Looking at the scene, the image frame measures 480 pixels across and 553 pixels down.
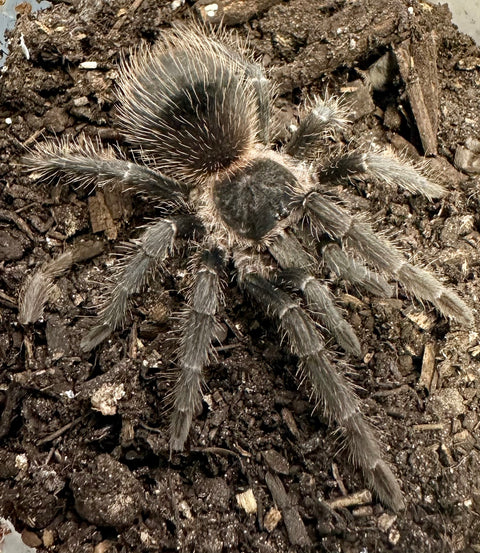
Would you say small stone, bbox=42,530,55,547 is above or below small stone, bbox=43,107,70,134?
below

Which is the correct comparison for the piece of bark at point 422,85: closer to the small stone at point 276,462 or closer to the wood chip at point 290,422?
the wood chip at point 290,422

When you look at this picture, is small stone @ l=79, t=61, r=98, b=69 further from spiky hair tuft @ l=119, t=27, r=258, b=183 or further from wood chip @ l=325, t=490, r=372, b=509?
wood chip @ l=325, t=490, r=372, b=509

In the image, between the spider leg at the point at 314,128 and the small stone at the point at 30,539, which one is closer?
the small stone at the point at 30,539

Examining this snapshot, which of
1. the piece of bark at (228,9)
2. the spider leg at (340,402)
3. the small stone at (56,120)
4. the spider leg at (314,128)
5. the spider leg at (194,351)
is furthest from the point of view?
the piece of bark at (228,9)

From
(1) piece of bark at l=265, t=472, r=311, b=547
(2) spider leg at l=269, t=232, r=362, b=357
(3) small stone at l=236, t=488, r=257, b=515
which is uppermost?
(2) spider leg at l=269, t=232, r=362, b=357

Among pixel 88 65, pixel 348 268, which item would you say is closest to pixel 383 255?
pixel 348 268

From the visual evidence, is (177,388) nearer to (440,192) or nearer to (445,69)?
(440,192)

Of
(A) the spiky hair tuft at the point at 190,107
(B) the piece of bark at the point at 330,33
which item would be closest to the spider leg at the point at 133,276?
(A) the spiky hair tuft at the point at 190,107

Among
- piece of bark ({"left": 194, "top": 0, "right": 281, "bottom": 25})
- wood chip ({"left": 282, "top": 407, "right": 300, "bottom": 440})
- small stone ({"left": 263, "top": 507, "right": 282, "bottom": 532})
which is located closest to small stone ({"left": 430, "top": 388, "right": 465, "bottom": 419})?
wood chip ({"left": 282, "top": 407, "right": 300, "bottom": 440})
